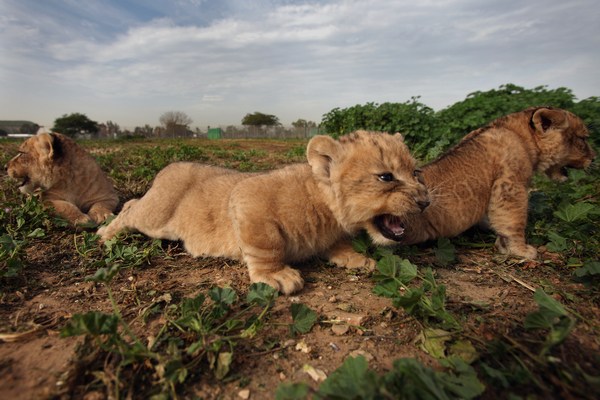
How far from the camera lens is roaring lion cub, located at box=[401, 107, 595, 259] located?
4371mm

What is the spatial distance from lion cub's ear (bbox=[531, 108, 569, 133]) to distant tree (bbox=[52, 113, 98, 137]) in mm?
81524

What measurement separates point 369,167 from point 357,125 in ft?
43.4

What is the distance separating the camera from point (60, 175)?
600 centimetres

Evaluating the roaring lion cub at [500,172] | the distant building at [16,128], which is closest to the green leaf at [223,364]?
the roaring lion cub at [500,172]

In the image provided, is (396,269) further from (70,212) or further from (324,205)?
(70,212)

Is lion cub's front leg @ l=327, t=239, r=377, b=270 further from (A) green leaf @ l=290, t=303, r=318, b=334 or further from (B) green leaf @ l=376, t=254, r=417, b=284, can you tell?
(A) green leaf @ l=290, t=303, r=318, b=334

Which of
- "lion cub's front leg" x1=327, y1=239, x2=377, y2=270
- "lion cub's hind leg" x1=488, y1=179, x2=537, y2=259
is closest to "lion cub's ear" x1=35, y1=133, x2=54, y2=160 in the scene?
"lion cub's front leg" x1=327, y1=239, x2=377, y2=270

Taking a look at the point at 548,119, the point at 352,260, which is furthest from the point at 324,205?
the point at 548,119

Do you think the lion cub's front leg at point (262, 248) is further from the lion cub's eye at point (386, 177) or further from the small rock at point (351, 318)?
the lion cub's eye at point (386, 177)

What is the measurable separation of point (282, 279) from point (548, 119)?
4138 millimetres

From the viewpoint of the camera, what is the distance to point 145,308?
286 centimetres

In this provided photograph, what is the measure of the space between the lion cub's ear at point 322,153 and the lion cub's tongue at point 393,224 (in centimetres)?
76

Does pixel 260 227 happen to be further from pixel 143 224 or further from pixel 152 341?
pixel 143 224

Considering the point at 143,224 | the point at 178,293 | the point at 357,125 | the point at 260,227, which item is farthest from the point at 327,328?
the point at 357,125
